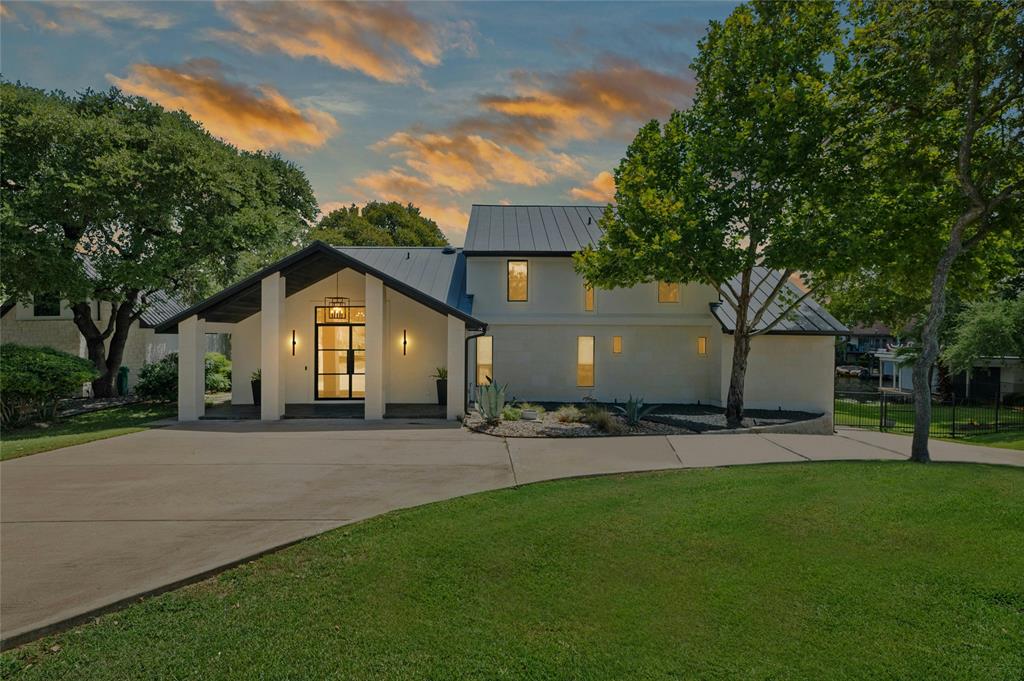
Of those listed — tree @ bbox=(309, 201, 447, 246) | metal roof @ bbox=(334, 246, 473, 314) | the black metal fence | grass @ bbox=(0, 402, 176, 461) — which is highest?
tree @ bbox=(309, 201, 447, 246)

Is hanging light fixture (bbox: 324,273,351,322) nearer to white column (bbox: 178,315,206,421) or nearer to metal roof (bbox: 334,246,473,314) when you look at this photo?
metal roof (bbox: 334,246,473,314)

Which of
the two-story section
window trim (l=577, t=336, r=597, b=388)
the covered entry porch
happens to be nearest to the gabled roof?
the covered entry porch

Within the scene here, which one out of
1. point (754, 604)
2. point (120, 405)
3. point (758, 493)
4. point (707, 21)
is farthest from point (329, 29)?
point (120, 405)

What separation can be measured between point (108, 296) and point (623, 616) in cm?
2169

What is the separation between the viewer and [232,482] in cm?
848

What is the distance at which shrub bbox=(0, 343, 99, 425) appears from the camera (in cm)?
1452

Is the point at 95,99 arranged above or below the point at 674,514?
above

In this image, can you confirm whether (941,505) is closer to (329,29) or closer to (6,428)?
(329,29)

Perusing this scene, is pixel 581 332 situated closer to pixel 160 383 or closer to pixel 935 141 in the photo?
pixel 935 141

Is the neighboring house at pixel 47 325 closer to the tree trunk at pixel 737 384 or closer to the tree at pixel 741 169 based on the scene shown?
the tree at pixel 741 169

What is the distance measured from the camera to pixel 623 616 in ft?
14.5

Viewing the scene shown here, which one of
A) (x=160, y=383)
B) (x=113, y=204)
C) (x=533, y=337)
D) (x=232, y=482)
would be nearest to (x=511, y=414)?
(x=533, y=337)

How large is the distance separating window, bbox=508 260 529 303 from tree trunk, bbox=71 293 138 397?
591 inches

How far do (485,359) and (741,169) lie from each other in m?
10.3
